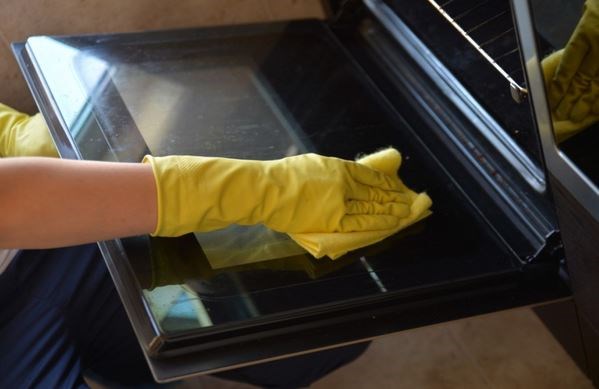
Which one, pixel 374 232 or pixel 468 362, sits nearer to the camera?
pixel 374 232

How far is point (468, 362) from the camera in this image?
3.89ft

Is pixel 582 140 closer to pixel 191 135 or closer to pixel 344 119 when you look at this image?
pixel 344 119

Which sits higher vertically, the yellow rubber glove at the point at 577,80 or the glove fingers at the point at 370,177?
the yellow rubber glove at the point at 577,80

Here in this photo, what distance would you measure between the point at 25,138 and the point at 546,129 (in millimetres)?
719

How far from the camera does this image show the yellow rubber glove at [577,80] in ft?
2.37

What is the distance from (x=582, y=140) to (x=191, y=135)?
0.50m

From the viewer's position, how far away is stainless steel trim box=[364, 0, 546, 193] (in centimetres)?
87

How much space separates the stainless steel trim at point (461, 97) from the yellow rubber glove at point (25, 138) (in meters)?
0.55

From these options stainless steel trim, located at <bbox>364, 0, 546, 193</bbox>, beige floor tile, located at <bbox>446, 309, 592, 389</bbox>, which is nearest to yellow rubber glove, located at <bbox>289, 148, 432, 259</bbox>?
stainless steel trim, located at <bbox>364, 0, 546, 193</bbox>

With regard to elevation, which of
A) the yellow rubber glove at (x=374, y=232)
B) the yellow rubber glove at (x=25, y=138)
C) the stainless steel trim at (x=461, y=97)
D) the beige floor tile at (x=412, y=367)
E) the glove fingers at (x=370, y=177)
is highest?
the stainless steel trim at (x=461, y=97)

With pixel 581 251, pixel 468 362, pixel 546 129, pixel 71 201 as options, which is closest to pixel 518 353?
pixel 468 362

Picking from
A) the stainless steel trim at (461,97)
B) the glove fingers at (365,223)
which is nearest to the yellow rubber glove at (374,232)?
the glove fingers at (365,223)

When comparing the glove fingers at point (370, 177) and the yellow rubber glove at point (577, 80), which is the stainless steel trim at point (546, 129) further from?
the glove fingers at point (370, 177)

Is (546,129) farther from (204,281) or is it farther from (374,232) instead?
Result: (204,281)
